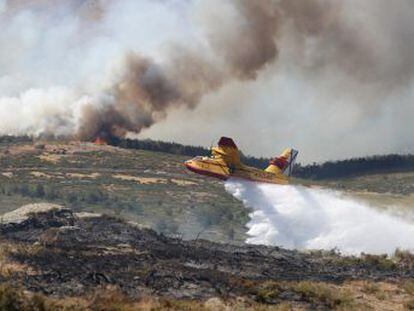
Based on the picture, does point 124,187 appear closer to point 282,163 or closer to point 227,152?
point 282,163

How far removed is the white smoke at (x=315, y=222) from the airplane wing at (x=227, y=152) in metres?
2.39

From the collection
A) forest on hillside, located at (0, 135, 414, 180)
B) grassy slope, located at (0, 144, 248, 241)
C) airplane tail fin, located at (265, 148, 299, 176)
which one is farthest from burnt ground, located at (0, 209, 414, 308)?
forest on hillside, located at (0, 135, 414, 180)

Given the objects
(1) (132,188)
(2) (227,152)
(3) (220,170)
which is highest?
(2) (227,152)

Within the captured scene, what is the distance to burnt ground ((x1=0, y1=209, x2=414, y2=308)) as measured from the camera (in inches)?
1417

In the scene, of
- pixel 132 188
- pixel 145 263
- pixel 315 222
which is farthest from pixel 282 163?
pixel 132 188

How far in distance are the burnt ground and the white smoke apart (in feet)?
24.3

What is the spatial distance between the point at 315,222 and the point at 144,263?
29.8m

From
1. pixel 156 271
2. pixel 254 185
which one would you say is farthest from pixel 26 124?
pixel 156 271

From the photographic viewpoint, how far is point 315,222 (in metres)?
68.5

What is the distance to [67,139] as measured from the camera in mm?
137125

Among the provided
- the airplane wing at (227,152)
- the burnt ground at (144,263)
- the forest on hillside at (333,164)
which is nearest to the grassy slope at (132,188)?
the forest on hillside at (333,164)

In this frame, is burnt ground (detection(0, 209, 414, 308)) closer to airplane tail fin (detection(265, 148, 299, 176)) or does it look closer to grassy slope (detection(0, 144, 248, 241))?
airplane tail fin (detection(265, 148, 299, 176))

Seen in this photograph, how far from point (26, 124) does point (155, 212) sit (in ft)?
196

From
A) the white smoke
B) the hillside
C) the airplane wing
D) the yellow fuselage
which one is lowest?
the hillside
